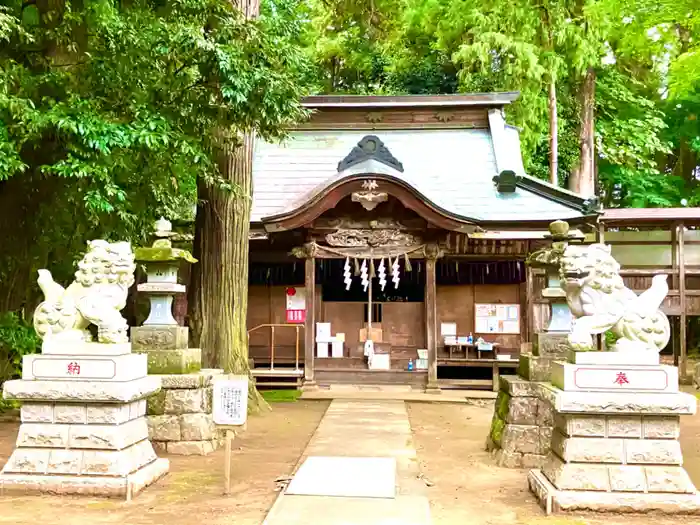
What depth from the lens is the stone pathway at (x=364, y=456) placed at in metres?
4.88

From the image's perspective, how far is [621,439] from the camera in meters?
5.26

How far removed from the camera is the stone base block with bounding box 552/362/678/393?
5.23 m

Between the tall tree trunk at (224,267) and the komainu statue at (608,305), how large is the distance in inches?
242

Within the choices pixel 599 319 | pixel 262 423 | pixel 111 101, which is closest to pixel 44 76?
pixel 111 101

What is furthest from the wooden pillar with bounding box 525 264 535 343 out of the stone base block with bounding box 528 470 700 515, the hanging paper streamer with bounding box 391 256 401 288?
the stone base block with bounding box 528 470 700 515

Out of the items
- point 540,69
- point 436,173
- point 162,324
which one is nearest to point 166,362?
point 162,324

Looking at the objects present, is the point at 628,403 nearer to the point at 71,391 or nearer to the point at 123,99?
the point at 71,391

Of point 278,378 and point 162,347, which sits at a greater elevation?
point 162,347

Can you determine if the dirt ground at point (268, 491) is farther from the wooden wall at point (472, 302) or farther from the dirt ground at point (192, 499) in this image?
the wooden wall at point (472, 302)

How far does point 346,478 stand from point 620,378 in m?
2.76

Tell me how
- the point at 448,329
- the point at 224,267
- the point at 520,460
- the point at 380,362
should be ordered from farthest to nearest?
Answer: the point at 448,329 < the point at 380,362 < the point at 224,267 < the point at 520,460

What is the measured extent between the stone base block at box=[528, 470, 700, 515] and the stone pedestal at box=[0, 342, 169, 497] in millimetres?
3837

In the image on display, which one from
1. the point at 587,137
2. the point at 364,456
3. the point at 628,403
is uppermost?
the point at 587,137

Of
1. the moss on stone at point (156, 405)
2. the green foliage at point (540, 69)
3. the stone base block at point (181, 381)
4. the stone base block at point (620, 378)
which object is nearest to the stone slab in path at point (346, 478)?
the stone base block at point (181, 381)
